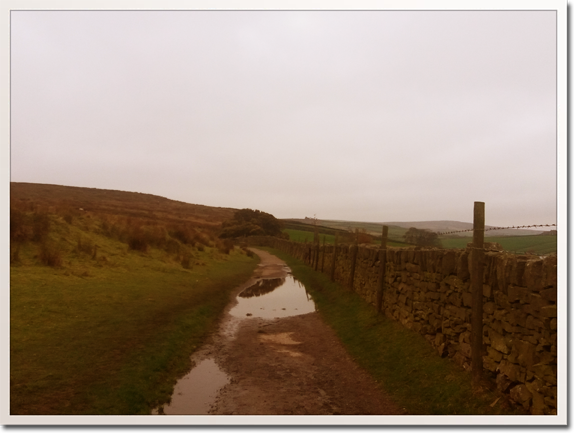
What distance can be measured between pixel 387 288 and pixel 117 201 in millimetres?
90157

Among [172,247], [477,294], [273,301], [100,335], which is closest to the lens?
[477,294]

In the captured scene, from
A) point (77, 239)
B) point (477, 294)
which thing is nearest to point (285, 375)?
point (477, 294)

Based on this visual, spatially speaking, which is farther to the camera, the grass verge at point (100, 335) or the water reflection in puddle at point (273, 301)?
the water reflection in puddle at point (273, 301)

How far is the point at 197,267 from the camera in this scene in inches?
918

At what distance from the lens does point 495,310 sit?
5965 millimetres

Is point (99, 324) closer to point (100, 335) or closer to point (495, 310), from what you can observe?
point (100, 335)

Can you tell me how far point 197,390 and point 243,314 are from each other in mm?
6459

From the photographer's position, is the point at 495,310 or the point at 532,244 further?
the point at 532,244

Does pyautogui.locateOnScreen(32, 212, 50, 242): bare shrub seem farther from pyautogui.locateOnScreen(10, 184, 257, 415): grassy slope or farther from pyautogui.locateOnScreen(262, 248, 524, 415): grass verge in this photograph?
pyautogui.locateOnScreen(262, 248, 524, 415): grass verge

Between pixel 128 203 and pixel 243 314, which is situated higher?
pixel 128 203

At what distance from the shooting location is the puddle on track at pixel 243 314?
6383 mm

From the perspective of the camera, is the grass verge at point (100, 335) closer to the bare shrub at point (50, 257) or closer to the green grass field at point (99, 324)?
the green grass field at point (99, 324)

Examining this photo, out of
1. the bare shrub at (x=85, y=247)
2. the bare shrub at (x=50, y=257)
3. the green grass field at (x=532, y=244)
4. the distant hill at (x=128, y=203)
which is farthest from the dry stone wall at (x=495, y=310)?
the distant hill at (x=128, y=203)
